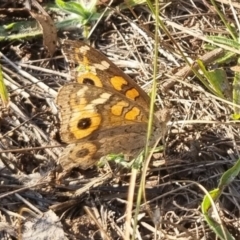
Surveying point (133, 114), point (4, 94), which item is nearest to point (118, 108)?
point (133, 114)

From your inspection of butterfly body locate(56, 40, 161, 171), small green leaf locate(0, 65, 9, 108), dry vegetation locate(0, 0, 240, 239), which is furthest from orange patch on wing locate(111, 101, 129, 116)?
small green leaf locate(0, 65, 9, 108)

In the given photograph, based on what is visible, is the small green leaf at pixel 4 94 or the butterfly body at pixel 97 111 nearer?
the butterfly body at pixel 97 111

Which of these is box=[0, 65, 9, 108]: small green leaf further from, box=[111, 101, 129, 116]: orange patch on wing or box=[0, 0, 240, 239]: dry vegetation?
box=[111, 101, 129, 116]: orange patch on wing

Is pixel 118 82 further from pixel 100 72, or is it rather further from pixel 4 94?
pixel 4 94

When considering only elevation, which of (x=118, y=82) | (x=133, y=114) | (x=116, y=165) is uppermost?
(x=118, y=82)

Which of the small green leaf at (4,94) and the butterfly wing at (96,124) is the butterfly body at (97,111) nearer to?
the butterfly wing at (96,124)

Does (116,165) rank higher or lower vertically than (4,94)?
lower

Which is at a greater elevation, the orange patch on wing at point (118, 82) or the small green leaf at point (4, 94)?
the orange patch on wing at point (118, 82)

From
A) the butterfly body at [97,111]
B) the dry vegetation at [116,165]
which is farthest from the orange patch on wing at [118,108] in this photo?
the dry vegetation at [116,165]
